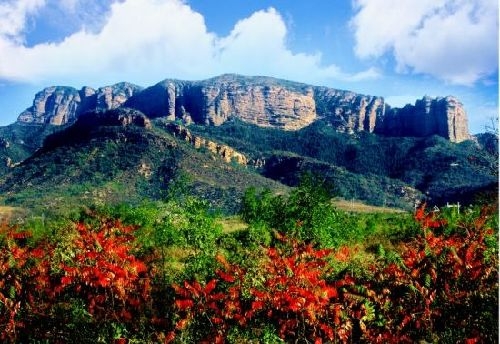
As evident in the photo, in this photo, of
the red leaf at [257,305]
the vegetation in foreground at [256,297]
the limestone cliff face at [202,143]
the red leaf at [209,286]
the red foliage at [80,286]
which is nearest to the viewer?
the vegetation in foreground at [256,297]

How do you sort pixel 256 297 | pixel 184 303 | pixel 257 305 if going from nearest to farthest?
1. pixel 257 305
2. pixel 184 303
3. pixel 256 297

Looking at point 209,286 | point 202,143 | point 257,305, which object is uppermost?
point 202,143

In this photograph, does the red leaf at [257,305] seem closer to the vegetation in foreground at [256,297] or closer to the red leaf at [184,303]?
the vegetation in foreground at [256,297]

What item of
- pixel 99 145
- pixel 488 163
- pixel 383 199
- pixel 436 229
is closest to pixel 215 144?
pixel 99 145

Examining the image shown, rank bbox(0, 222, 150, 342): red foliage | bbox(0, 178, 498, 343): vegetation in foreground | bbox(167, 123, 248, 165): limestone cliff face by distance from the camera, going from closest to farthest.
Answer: bbox(0, 178, 498, 343): vegetation in foreground
bbox(0, 222, 150, 342): red foliage
bbox(167, 123, 248, 165): limestone cliff face

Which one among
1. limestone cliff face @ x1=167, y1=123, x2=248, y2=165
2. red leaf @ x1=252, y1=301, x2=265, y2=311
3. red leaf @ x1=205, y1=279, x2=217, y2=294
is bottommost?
red leaf @ x1=252, y1=301, x2=265, y2=311

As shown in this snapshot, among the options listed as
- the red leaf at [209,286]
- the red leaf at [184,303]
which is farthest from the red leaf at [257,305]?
the red leaf at [184,303]

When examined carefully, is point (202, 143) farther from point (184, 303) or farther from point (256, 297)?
point (184, 303)

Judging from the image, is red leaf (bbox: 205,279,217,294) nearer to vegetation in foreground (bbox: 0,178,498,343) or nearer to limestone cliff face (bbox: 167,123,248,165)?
vegetation in foreground (bbox: 0,178,498,343)

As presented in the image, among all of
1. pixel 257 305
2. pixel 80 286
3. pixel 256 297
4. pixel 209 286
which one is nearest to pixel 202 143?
pixel 80 286

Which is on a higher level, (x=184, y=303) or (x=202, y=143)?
(x=202, y=143)

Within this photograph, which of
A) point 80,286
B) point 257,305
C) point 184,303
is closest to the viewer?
point 257,305

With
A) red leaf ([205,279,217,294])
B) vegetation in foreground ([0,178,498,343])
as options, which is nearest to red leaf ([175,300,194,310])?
vegetation in foreground ([0,178,498,343])

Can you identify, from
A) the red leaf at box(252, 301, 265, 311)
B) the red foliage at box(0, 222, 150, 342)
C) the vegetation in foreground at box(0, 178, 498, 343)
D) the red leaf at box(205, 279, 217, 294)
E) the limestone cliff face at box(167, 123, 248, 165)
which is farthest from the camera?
the limestone cliff face at box(167, 123, 248, 165)
